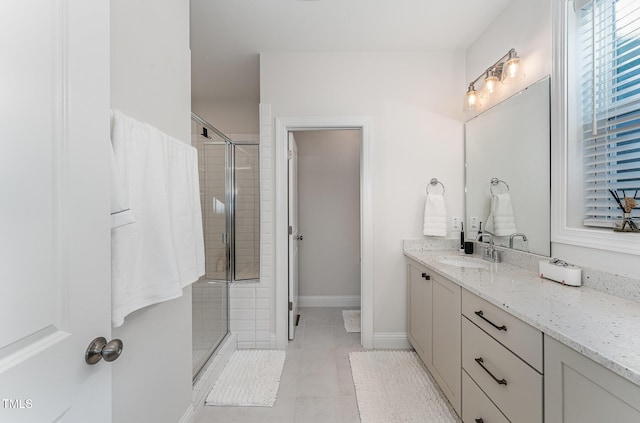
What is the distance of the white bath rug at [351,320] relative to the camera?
2.82m

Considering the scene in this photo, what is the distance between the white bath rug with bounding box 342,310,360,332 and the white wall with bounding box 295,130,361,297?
30 cm

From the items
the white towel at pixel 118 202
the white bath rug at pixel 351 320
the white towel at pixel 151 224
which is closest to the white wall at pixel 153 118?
the white towel at pixel 151 224

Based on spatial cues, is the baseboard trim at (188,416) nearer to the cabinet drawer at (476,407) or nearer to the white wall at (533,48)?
the cabinet drawer at (476,407)

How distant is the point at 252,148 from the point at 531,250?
2386 millimetres

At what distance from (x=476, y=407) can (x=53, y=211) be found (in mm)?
1806

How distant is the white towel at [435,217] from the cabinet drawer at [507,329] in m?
0.97

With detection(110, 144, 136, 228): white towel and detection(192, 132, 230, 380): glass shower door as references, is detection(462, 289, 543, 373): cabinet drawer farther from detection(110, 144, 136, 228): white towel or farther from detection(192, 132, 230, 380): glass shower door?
detection(192, 132, 230, 380): glass shower door

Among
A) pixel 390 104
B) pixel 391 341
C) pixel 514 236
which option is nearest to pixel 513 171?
pixel 514 236

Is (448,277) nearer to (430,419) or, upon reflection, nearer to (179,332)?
(430,419)

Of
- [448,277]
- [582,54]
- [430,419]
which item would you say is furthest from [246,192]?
[582,54]

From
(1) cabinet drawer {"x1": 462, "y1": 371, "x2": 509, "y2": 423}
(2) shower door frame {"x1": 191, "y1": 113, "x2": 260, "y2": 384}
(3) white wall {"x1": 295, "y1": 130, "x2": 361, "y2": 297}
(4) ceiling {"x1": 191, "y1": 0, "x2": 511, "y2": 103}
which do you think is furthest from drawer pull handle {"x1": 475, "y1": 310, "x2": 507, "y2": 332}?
(3) white wall {"x1": 295, "y1": 130, "x2": 361, "y2": 297}

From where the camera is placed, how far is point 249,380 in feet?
6.48

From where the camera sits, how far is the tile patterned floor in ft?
5.40

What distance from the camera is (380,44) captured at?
2.34 m
